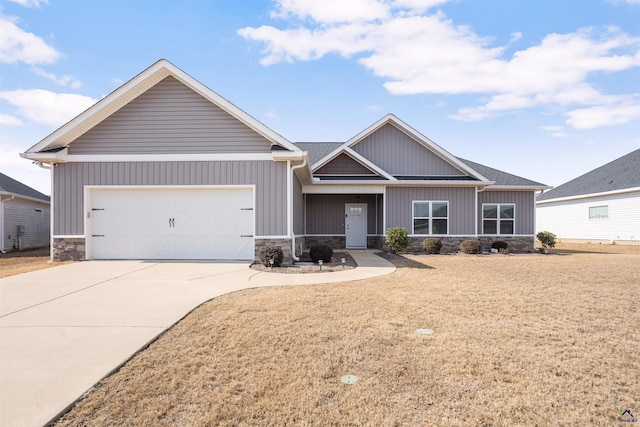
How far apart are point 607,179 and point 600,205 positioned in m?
2.12

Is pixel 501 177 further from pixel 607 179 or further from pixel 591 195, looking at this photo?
pixel 607 179

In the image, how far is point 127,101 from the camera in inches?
431

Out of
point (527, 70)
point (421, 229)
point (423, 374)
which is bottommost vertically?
point (423, 374)

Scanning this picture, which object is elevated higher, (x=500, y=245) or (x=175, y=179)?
(x=175, y=179)

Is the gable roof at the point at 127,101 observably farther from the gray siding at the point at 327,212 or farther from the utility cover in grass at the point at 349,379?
the utility cover in grass at the point at 349,379

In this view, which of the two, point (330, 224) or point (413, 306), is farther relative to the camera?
point (330, 224)

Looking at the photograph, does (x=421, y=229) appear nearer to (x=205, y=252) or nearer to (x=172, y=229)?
(x=205, y=252)

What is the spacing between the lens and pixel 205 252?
36.4ft

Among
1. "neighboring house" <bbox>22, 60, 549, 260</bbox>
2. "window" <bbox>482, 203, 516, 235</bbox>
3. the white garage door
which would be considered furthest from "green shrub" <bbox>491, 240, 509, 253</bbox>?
the white garage door

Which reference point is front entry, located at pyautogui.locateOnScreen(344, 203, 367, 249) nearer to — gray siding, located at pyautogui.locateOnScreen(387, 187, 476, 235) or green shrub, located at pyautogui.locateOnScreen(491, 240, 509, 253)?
gray siding, located at pyautogui.locateOnScreen(387, 187, 476, 235)

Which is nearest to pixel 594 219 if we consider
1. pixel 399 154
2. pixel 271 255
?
pixel 399 154

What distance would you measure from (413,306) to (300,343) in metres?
2.56

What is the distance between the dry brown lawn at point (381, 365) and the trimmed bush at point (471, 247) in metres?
8.51

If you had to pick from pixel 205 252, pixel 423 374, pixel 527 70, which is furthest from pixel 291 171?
pixel 527 70
